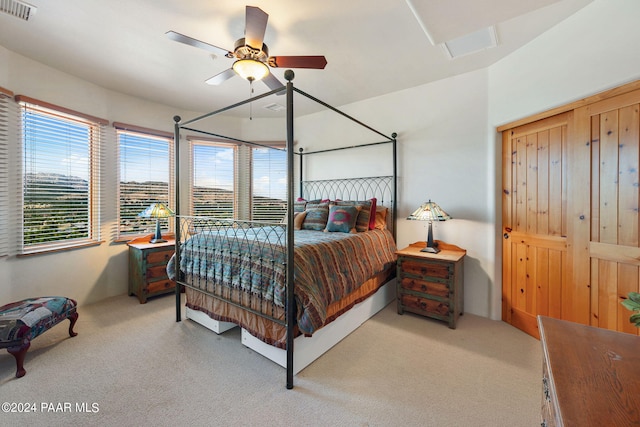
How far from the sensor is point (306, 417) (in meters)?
1.59

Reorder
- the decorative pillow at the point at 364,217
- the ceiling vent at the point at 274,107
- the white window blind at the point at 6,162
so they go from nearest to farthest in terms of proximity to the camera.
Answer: the white window blind at the point at 6,162
the decorative pillow at the point at 364,217
the ceiling vent at the point at 274,107

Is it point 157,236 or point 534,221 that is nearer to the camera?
point 534,221

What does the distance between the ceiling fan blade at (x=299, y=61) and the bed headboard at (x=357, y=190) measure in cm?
198

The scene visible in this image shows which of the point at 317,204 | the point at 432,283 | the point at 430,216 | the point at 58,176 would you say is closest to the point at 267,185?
the point at 317,204

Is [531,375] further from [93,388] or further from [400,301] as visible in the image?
[93,388]

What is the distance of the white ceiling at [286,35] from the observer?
1.93m

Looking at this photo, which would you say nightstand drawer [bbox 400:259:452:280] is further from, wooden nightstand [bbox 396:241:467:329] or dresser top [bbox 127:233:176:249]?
dresser top [bbox 127:233:176:249]

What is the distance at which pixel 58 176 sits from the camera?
3.02m

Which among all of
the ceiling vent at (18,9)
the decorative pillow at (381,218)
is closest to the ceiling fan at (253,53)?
the ceiling vent at (18,9)

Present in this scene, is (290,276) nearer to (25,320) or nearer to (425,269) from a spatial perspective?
(425,269)

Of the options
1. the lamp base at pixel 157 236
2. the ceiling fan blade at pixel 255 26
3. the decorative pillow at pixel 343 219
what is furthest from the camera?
the lamp base at pixel 157 236

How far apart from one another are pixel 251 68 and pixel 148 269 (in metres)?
2.83

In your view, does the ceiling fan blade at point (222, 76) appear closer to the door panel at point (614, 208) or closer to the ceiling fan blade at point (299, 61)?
the ceiling fan blade at point (299, 61)

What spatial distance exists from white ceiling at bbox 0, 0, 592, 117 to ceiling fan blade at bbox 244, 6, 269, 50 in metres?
0.27
